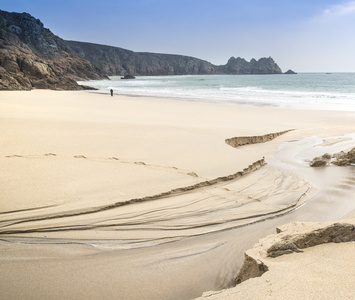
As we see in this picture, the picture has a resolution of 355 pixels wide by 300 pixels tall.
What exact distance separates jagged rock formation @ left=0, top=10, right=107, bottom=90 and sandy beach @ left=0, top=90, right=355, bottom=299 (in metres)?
31.2

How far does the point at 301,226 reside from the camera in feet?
8.14

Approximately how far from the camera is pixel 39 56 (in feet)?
258

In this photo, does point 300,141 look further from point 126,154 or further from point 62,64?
point 62,64

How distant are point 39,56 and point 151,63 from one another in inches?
Result: 4099

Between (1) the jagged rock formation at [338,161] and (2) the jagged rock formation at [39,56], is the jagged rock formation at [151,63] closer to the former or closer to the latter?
(2) the jagged rock formation at [39,56]

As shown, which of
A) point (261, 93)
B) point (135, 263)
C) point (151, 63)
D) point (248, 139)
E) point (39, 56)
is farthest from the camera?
point (151, 63)

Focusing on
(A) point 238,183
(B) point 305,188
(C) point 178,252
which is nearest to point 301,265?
(C) point 178,252

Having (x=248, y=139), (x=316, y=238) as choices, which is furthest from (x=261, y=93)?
(x=316, y=238)

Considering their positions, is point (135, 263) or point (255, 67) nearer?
point (135, 263)

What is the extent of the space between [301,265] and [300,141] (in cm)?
717

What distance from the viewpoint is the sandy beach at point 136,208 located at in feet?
7.43

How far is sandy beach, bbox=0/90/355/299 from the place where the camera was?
7.43ft

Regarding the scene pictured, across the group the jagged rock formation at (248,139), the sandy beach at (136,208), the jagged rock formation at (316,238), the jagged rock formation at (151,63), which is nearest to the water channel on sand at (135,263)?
the sandy beach at (136,208)

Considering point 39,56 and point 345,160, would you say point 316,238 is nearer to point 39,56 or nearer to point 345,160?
point 345,160
